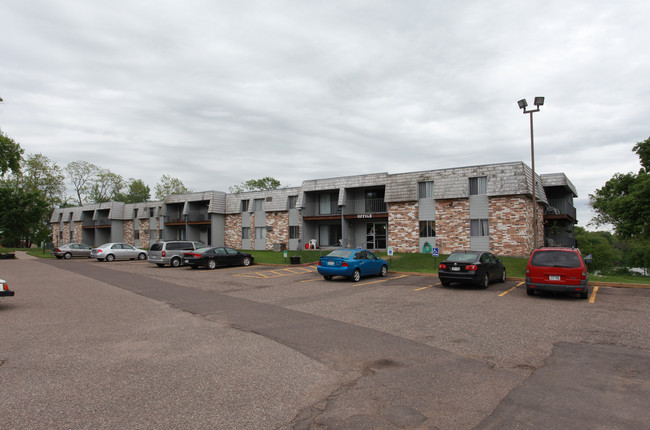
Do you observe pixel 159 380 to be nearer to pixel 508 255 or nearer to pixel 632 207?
pixel 508 255

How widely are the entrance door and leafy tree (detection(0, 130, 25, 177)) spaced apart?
3301 centimetres

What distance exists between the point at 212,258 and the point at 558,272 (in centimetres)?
1791

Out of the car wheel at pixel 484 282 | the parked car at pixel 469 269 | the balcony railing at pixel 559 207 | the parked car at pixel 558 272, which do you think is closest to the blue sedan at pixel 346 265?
the parked car at pixel 469 269

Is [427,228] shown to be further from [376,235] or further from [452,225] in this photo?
[376,235]

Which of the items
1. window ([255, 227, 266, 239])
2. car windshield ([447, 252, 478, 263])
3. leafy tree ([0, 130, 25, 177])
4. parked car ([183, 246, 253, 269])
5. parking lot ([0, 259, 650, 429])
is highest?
leafy tree ([0, 130, 25, 177])

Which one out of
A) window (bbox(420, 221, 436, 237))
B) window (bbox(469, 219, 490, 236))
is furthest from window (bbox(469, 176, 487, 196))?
window (bbox(420, 221, 436, 237))

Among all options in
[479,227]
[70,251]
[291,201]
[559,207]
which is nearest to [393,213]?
[479,227]

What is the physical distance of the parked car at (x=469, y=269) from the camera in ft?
47.7

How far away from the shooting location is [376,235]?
34.8m

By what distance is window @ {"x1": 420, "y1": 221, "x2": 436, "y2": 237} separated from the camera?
2948 cm

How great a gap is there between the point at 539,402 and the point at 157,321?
7.52 m

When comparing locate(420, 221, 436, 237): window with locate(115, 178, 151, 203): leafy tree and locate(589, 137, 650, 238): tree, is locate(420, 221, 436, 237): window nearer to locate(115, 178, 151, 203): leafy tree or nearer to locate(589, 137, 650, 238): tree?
locate(589, 137, 650, 238): tree

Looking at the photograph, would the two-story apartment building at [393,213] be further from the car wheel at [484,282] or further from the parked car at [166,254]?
the car wheel at [484,282]

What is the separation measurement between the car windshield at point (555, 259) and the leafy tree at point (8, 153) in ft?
139
